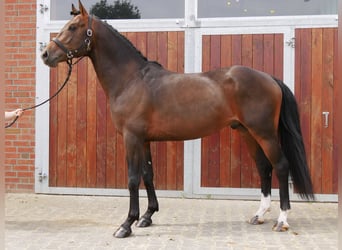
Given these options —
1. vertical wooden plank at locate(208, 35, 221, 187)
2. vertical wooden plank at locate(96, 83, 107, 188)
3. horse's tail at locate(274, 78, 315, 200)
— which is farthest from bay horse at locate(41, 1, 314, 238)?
vertical wooden plank at locate(96, 83, 107, 188)

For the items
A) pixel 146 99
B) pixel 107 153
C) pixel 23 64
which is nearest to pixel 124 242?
pixel 146 99

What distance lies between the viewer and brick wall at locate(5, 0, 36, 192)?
5996 mm

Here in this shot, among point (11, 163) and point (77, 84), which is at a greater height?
point (77, 84)

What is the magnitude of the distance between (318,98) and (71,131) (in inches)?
138

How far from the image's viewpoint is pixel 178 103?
4.13m

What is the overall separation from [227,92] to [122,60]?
1.15 metres

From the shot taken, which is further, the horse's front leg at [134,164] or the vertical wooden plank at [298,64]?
the vertical wooden plank at [298,64]

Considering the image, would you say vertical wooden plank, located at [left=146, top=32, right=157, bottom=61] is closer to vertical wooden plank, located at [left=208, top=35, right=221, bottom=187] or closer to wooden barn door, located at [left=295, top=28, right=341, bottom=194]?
vertical wooden plank, located at [left=208, top=35, right=221, bottom=187]

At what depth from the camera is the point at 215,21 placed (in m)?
5.62

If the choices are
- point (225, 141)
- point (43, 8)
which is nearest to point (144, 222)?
point (225, 141)

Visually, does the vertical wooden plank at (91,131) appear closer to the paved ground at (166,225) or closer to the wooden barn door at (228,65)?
the paved ground at (166,225)

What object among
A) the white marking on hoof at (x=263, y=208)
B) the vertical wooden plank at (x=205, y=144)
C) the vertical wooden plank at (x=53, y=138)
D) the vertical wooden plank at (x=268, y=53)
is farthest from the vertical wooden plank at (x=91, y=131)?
the white marking on hoof at (x=263, y=208)

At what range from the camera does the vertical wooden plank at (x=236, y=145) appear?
559 centimetres

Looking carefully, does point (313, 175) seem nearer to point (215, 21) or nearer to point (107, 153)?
point (215, 21)
